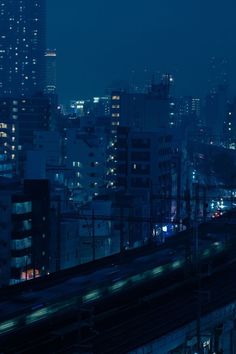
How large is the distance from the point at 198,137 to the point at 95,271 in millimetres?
35388

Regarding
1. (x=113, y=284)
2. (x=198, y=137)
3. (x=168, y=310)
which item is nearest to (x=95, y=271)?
(x=113, y=284)

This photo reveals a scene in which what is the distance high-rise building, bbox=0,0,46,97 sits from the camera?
56.2 m

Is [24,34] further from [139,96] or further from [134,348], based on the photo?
[134,348]

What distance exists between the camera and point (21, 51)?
6009 cm

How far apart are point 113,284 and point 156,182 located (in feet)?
33.6

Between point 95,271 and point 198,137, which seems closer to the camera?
point 95,271

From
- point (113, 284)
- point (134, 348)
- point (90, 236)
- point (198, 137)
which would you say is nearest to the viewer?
point (134, 348)

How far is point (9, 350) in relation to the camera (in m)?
6.27

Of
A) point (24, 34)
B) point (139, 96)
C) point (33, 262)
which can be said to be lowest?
point (33, 262)

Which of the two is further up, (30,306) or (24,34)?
(24,34)

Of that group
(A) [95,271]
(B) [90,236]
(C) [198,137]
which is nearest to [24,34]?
(C) [198,137]

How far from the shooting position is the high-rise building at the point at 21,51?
56219 mm

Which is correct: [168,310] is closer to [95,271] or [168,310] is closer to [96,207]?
[95,271]

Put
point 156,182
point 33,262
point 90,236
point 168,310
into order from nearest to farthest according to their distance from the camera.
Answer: point 168,310
point 33,262
point 90,236
point 156,182
